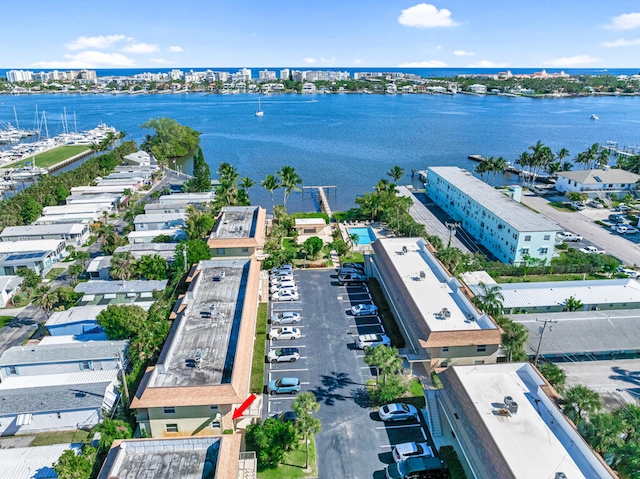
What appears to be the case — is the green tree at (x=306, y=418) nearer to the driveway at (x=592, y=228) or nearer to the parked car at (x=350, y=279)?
Answer: the parked car at (x=350, y=279)

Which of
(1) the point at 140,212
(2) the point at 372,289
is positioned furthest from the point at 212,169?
(2) the point at 372,289

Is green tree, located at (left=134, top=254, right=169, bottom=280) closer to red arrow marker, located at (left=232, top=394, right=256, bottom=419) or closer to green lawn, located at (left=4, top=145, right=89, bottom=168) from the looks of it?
red arrow marker, located at (left=232, top=394, right=256, bottom=419)

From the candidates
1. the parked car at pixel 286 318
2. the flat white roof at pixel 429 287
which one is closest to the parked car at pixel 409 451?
the flat white roof at pixel 429 287

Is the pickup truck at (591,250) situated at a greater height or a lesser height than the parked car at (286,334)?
greater

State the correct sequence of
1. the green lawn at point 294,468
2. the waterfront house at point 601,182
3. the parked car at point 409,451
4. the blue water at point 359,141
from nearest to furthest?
1. the green lawn at point 294,468
2. the parked car at point 409,451
3. the waterfront house at point 601,182
4. the blue water at point 359,141

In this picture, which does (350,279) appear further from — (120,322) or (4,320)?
(4,320)

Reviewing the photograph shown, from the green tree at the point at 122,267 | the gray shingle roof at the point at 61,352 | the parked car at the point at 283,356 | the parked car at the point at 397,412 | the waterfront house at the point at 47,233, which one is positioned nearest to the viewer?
the parked car at the point at 397,412

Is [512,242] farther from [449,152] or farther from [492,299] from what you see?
[449,152]
